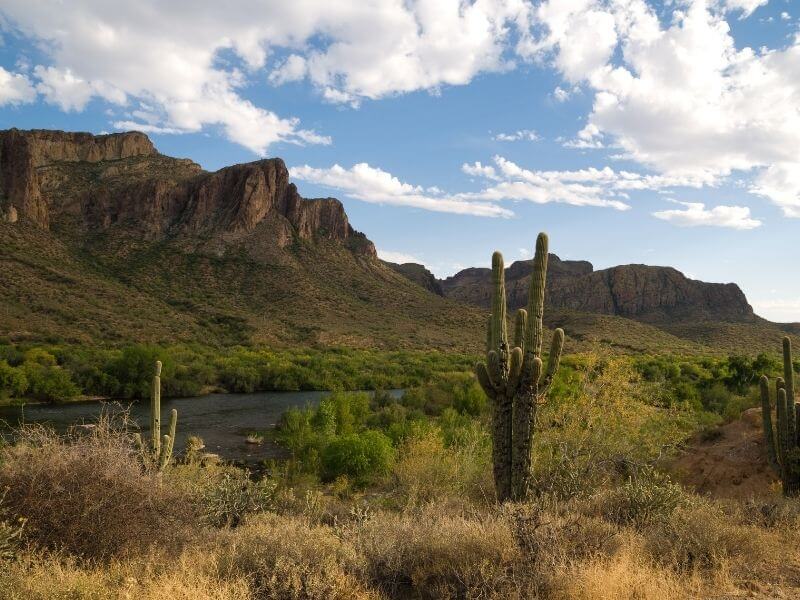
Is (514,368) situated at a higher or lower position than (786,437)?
higher

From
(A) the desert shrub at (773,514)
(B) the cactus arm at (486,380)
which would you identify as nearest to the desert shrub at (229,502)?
(B) the cactus arm at (486,380)

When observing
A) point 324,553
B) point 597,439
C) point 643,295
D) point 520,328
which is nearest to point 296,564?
point 324,553

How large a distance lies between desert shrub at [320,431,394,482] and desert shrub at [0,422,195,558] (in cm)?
1377

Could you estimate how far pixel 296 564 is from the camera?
5555mm

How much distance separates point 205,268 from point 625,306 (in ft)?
316

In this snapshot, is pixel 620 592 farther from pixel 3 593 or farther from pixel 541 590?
pixel 3 593

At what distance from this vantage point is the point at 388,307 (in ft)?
242

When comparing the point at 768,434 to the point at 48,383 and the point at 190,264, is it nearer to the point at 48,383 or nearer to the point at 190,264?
the point at 48,383

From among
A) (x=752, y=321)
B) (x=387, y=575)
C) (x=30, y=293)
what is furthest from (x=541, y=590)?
(x=752, y=321)

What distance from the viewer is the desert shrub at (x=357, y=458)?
65.9 feet

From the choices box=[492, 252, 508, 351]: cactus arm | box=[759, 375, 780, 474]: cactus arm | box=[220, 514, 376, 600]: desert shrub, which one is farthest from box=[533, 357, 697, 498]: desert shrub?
box=[220, 514, 376, 600]: desert shrub

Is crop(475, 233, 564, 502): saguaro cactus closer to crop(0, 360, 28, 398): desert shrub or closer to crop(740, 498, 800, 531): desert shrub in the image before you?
crop(740, 498, 800, 531): desert shrub

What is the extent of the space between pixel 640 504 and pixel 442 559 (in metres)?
3.72

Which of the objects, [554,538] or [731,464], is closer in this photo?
[554,538]
